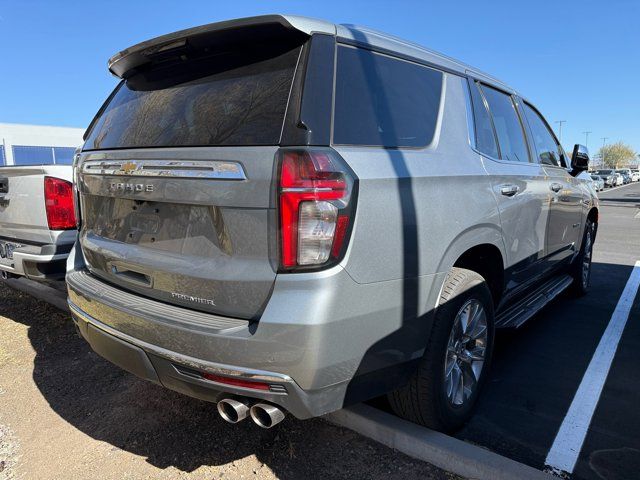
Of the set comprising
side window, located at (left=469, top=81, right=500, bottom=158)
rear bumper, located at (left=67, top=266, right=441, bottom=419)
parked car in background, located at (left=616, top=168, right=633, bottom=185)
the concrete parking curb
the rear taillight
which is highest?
side window, located at (left=469, top=81, right=500, bottom=158)

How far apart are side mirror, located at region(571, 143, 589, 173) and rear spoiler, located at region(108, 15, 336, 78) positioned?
136 inches

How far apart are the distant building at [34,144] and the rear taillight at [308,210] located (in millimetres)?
35280

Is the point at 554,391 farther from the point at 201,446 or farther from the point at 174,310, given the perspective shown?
the point at 174,310

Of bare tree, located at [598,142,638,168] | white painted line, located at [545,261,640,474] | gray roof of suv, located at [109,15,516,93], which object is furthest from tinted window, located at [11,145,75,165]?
bare tree, located at [598,142,638,168]

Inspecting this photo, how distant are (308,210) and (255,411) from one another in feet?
2.83

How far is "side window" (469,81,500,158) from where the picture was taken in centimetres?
299

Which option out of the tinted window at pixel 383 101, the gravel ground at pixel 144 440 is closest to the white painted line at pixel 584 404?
the gravel ground at pixel 144 440

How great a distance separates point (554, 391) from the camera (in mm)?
3283

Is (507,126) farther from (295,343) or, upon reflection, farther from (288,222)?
(295,343)

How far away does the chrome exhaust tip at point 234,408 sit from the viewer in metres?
2.05

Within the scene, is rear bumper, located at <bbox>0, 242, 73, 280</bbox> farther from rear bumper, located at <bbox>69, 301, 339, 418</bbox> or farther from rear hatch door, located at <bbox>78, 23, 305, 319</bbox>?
rear bumper, located at <bbox>69, 301, 339, 418</bbox>

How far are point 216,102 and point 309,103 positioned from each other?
51 centimetres

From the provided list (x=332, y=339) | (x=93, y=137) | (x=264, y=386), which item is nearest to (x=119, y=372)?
(x=93, y=137)

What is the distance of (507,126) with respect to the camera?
11.8ft
